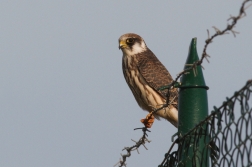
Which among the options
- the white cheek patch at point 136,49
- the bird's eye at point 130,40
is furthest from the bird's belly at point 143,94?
the bird's eye at point 130,40

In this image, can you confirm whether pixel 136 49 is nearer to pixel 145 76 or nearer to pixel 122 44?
pixel 122 44

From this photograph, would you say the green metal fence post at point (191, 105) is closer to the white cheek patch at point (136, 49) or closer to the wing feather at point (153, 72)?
the wing feather at point (153, 72)

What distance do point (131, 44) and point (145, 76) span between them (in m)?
0.74

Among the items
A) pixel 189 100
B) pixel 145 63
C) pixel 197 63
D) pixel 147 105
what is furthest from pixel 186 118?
pixel 145 63

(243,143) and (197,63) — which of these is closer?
(243,143)

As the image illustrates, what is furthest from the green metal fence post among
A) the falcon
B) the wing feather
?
the wing feather

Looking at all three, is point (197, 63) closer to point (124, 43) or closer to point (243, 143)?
point (243, 143)

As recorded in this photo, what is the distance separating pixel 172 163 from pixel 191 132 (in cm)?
44

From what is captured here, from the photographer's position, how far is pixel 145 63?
7.93 metres

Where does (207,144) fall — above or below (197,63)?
below

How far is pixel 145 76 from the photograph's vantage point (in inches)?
301

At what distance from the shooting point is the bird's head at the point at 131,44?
26.6ft

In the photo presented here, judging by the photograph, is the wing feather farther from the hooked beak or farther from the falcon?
the hooked beak

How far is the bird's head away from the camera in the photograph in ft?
26.6
